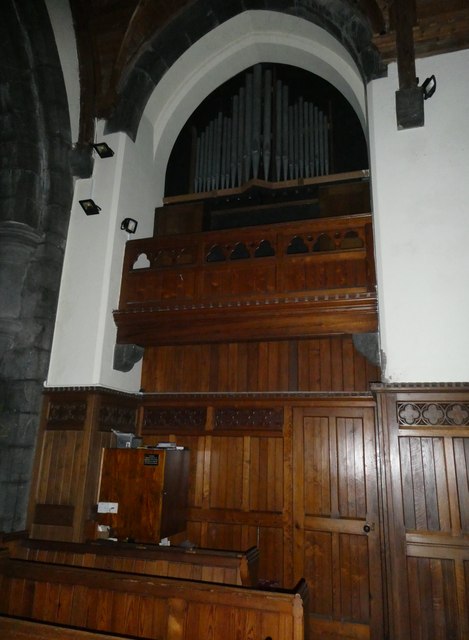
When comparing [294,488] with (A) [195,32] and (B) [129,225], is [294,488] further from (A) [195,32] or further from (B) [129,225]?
(A) [195,32]

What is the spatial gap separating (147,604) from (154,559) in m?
0.90

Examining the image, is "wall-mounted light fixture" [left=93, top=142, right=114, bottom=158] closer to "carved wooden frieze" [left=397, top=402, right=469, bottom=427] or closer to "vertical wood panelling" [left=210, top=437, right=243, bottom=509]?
"vertical wood panelling" [left=210, top=437, right=243, bottom=509]

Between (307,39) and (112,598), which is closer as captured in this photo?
(112,598)

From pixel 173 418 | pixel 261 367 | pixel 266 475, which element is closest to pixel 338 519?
pixel 266 475

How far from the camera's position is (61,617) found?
10.2 ft

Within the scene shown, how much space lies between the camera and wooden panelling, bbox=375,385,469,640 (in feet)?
11.7

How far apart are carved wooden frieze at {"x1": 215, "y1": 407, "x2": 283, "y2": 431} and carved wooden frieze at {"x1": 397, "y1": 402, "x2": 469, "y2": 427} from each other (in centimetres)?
152

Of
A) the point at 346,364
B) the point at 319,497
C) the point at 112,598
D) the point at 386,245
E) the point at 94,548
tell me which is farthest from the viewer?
the point at 346,364

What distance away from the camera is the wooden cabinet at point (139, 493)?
4.48m

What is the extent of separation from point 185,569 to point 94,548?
81 centimetres

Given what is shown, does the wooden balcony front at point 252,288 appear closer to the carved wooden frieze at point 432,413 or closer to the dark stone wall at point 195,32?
the carved wooden frieze at point 432,413

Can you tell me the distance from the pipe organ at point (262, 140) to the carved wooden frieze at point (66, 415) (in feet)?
10.7

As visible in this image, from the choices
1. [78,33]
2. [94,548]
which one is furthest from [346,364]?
[78,33]

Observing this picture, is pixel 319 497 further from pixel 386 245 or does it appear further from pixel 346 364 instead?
pixel 386 245
